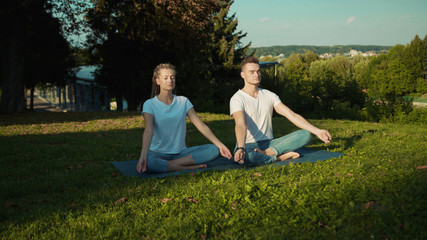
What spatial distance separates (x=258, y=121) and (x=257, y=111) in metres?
0.21

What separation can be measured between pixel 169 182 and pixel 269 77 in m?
22.6

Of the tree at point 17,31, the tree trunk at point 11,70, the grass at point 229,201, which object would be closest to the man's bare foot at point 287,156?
the grass at point 229,201

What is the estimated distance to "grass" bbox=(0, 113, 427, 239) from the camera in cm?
315

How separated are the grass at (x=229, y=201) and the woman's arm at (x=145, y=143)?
227mm

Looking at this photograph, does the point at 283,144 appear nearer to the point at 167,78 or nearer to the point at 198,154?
the point at 198,154

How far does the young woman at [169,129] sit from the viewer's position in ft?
18.0

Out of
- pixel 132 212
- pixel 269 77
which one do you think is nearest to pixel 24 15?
pixel 269 77

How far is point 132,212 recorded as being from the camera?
147 inches

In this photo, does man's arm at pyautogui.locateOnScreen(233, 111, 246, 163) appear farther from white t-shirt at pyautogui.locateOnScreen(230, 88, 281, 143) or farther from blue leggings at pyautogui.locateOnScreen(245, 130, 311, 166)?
blue leggings at pyautogui.locateOnScreen(245, 130, 311, 166)

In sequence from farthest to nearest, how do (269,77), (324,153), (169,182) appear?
(269,77) → (324,153) → (169,182)

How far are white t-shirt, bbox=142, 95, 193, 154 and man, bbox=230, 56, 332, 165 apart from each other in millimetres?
847

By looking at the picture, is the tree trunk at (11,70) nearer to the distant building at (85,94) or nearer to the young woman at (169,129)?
the young woman at (169,129)

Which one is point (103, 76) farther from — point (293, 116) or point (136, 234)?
point (136, 234)

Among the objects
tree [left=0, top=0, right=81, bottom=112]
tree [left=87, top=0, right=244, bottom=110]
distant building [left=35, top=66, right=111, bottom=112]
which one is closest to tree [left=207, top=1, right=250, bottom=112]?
distant building [left=35, top=66, right=111, bottom=112]
